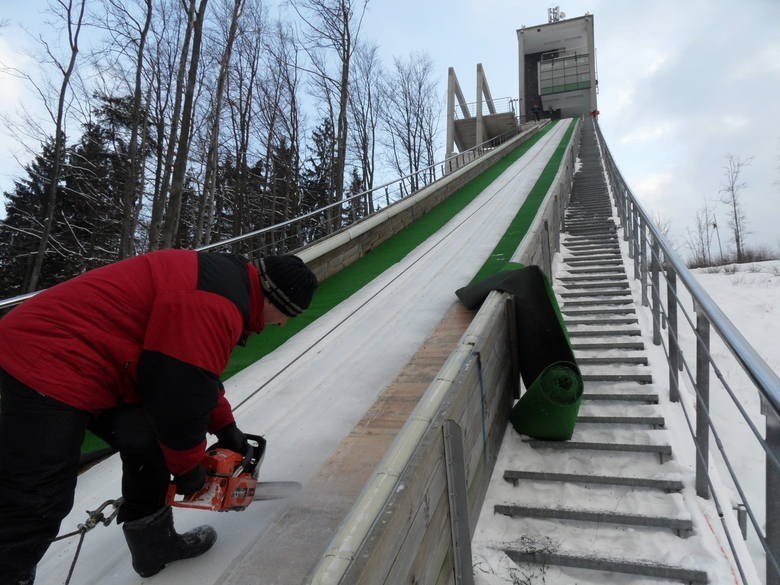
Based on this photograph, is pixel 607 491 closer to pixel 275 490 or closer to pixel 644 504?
pixel 644 504

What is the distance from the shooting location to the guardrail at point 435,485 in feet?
4.34

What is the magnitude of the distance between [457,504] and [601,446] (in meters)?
1.65

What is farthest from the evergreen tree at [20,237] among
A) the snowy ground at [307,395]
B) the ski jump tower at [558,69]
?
the ski jump tower at [558,69]

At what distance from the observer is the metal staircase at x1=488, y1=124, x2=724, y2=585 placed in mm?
2400

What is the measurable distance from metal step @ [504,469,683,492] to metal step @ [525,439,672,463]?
282 mm

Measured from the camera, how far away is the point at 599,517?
269cm

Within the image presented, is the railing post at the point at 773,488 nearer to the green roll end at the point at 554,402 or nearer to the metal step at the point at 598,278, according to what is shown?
the green roll end at the point at 554,402

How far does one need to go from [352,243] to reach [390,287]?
81.7 inches

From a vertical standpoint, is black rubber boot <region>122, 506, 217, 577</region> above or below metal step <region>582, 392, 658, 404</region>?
below

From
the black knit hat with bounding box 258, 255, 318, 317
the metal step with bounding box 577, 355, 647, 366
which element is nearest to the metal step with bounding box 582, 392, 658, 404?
the metal step with bounding box 577, 355, 647, 366

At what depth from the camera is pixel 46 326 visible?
166cm

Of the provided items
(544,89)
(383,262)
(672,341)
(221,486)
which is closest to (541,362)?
(672,341)

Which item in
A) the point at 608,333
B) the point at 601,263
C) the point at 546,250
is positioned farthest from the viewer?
the point at 601,263

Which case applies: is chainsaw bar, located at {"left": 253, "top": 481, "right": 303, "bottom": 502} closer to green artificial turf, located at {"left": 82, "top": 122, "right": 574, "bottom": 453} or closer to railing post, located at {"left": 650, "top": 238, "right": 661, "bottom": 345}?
green artificial turf, located at {"left": 82, "top": 122, "right": 574, "bottom": 453}
